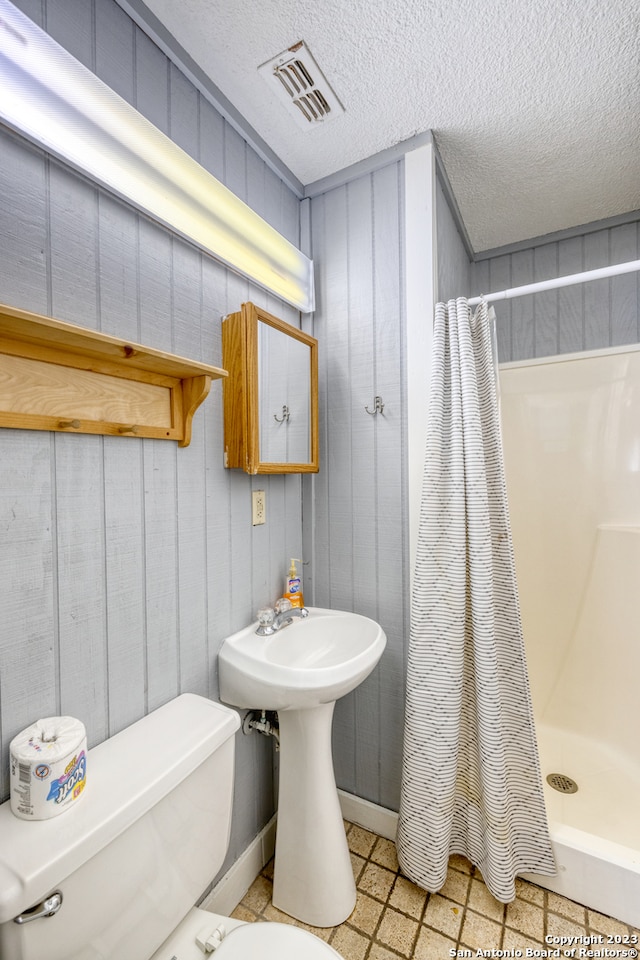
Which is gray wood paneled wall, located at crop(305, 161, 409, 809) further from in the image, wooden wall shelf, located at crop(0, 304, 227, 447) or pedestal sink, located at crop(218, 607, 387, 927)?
wooden wall shelf, located at crop(0, 304, 227, 447)

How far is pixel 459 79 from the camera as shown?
4.08 feet

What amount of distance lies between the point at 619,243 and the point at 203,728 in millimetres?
2449

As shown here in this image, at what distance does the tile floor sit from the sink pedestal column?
0.05 metres

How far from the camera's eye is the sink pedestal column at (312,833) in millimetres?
1223

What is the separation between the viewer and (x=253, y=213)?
1343 millimetres

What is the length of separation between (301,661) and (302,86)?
67.3 inches

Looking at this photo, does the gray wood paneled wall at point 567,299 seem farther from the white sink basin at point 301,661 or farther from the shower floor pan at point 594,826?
the shower floor pan at point 594,826

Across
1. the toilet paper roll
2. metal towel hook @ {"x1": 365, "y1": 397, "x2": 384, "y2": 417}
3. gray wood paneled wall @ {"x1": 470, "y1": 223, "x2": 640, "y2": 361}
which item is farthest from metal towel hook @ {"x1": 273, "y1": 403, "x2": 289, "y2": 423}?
gray wood paneled wall @ {"x1": 470, "y1": 223, "x2": 640, "y2": 361}

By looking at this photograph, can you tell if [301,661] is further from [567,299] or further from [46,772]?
[567,299]

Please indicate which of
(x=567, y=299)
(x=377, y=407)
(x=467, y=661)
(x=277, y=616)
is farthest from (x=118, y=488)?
(x=567, y=299)

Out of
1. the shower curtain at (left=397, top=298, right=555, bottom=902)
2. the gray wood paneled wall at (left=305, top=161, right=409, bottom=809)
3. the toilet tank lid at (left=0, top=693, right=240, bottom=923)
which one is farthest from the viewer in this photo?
the gray wood paneled wall at (left=305, top=161, right=409, bottom=809)

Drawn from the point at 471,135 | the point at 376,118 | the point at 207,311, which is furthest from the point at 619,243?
the point at 207,311

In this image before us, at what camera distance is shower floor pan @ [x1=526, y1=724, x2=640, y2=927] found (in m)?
1.20

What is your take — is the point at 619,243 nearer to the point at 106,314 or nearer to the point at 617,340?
the point at 617,340
